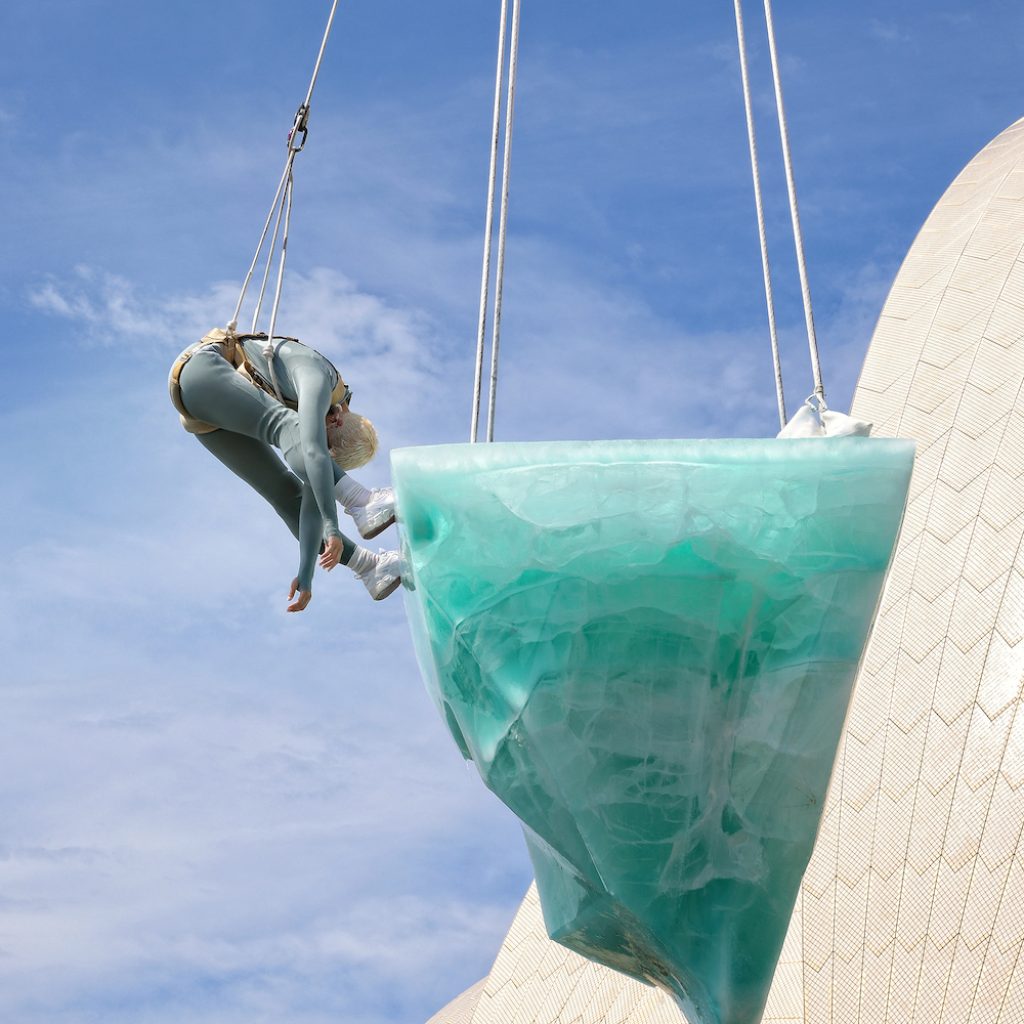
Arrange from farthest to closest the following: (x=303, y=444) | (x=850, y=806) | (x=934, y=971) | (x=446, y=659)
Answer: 1. (x=850, y=806)
2. (x=934, y=971)
3. (x=303, y=444)
4. (x=446, y=659)

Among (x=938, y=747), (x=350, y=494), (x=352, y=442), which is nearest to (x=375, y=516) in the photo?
(x=350, y=494)

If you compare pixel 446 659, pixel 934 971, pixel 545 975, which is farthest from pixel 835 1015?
pixel 446 659

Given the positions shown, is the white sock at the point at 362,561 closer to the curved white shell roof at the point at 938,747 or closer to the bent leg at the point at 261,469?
the bent leg at the point at 261,469

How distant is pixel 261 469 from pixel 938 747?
5.95 metres

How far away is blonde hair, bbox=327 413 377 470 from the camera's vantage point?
7.09 meters

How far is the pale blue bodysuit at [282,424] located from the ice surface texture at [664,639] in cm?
70

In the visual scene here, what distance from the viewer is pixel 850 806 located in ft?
37.8

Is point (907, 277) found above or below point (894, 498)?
above

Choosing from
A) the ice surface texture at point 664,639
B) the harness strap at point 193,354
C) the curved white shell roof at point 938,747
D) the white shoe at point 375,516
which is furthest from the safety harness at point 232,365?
the curved white shell roof at point 938,747

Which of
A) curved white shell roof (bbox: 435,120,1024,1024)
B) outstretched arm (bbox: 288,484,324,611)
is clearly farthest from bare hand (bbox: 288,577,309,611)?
curved white shell roof (bbox: 435,120,1024,1024)

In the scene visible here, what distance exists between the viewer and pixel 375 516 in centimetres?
678

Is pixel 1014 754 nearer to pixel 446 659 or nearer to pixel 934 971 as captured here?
pixel 934 971

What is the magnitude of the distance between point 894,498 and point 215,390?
3.04m

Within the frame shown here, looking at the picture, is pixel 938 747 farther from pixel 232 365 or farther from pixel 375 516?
pixel 232 365
